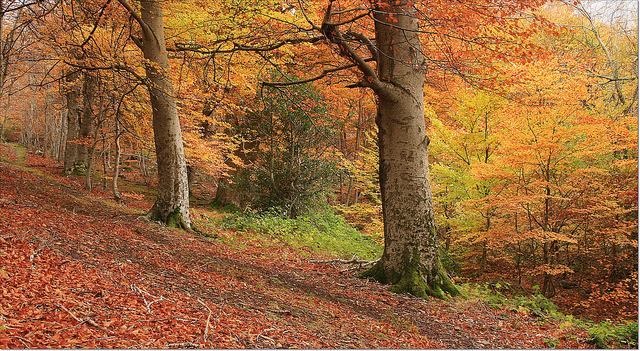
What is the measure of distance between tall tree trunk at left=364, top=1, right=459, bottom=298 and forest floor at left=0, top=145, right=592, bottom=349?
402mm

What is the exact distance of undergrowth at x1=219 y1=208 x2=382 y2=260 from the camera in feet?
29.7

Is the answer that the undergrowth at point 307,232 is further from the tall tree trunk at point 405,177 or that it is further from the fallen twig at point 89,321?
the fallen twig at point 89,321

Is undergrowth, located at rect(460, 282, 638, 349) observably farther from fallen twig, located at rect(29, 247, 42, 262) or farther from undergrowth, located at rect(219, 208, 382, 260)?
fallen twig, located at rect(29, 247, 42, 262)

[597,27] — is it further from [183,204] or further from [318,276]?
[183,204]

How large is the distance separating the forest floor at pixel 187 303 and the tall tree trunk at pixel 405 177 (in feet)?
1.32

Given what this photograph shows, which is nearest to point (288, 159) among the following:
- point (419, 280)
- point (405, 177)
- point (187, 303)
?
point (405, 177)

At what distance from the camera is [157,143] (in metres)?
7.29

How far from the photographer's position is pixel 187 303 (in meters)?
2.98

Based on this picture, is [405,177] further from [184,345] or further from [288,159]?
[288,159]

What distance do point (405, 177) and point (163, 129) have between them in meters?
4.90

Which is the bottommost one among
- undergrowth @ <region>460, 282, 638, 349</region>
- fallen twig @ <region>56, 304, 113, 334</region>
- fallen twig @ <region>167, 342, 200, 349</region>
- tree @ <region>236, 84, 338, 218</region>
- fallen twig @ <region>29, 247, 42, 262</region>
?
undergrowth @ <region>460, 282, 638, 349</region>

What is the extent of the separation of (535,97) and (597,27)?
277 inches

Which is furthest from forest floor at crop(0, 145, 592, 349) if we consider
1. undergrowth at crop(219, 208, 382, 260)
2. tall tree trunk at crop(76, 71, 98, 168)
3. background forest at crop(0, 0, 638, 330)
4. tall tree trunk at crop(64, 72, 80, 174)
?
tall tree trunk at crop(64, 72, 80, 174)

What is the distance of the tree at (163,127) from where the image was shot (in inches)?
282
